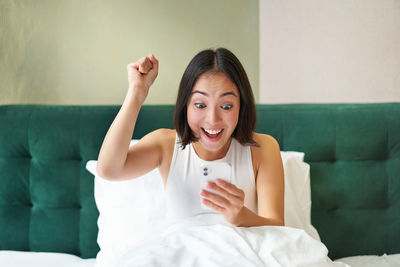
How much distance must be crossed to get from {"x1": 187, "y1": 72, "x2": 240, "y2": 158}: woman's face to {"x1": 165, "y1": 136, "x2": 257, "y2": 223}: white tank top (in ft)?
0.53

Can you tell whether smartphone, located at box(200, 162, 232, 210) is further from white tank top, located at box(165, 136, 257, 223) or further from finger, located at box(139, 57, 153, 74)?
finger, located at box(139, 57, 153, 74)

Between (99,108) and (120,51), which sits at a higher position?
(120,51)

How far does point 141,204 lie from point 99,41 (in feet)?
3.04

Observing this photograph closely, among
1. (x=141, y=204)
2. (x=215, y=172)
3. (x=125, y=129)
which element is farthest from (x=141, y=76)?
(x=141, y=204)

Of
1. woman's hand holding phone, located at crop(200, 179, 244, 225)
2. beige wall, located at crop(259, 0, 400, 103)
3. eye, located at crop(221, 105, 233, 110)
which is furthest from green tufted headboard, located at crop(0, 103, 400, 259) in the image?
woman's hand holding phone, located at crop(200, 179, 244, 225)

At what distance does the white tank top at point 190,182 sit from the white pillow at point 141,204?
0.11 m

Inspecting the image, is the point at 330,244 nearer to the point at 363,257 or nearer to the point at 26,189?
the point at 363,257

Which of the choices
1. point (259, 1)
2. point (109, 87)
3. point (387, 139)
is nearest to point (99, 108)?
point (109, 87)

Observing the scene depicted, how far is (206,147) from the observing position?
1.29 metres

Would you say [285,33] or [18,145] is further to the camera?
[285,33]

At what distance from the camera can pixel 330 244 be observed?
5.27 feet

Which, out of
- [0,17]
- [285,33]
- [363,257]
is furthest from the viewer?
[285,33]

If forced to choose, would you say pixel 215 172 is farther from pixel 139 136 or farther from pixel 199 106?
pixel 139 136

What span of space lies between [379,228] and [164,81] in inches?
50.1
